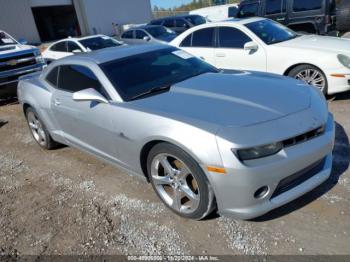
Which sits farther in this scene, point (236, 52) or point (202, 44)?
point (202, 44)

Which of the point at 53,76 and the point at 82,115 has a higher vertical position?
the point at 53,76

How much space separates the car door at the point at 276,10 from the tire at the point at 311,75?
516 centimetres

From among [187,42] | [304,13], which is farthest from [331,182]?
[304,13]

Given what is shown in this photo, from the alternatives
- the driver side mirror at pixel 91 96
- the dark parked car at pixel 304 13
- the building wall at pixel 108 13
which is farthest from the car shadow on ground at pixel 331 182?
the building wall at pixel 108 13

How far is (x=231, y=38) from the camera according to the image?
21.1ft

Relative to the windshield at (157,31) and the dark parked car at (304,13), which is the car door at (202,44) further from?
the windshield at (157,31)

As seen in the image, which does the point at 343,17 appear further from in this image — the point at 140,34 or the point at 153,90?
the point at 153,90

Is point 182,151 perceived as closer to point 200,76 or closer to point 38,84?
point 200,76

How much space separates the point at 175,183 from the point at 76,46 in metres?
9.04

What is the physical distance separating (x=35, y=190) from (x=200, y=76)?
2.45 metres

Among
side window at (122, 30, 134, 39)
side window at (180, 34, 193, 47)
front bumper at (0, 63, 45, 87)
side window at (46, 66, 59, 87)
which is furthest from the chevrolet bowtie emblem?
side window at (122, 30, 134, 39)

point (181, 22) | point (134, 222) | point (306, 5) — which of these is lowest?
point (134, 222)

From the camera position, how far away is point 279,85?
329 cm

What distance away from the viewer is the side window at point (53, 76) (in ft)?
14.4
